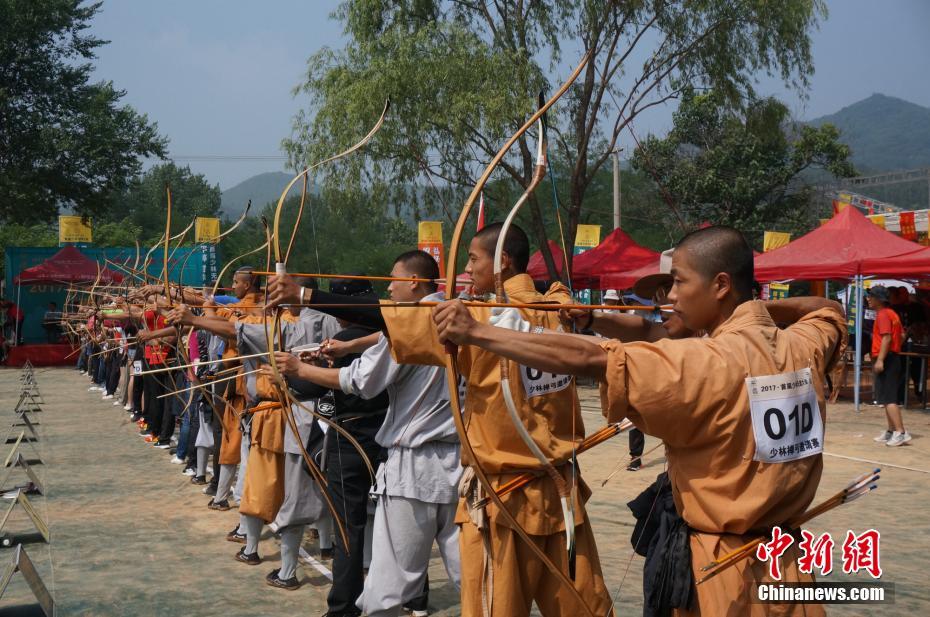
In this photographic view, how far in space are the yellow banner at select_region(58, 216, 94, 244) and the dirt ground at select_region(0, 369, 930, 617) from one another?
20378mm

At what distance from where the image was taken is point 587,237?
20.2m

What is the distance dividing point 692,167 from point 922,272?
19132mm

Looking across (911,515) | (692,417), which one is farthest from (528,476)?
(911,515)

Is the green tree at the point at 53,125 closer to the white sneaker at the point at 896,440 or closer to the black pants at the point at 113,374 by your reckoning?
the black pants at the point at 113,374

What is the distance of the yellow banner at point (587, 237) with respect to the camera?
20031 millimetres

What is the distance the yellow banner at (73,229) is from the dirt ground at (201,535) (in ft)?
66.9

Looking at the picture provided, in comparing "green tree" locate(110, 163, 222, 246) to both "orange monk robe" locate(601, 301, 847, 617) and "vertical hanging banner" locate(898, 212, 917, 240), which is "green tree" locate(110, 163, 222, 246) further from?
"orange monk robe" locate(601, 301, 847, 617)

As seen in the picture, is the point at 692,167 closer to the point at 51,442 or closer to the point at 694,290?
the point at 51,442

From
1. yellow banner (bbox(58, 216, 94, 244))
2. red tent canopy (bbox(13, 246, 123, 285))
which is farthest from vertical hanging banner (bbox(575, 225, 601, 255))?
yellow banner (bbox(58, 216, 94, 244))

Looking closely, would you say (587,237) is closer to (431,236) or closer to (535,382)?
(431,236)

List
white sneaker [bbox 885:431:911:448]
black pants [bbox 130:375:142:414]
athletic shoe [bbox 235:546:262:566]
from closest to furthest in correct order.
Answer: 1. athletic shoe [bbox 235:546:262:566]
2. white sneaker [bbox 885:431:911:448]
3. black pants [bbox 130:375:142:414]

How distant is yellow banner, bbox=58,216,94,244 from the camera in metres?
29.8

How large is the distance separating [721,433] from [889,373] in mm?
9301

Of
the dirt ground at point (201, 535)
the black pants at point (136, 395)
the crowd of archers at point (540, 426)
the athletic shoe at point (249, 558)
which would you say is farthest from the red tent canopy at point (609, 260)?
the crowd of archers at point (540, 426)
